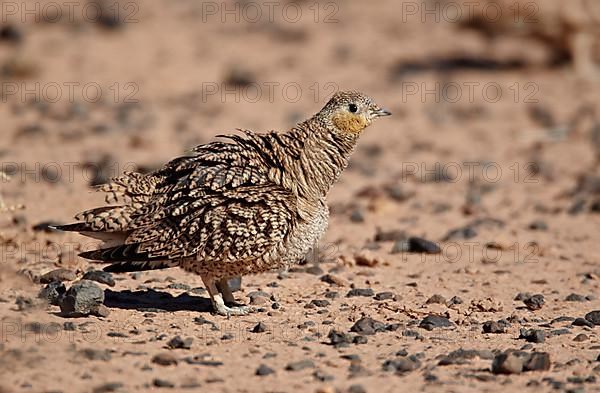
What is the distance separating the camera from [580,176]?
1330 centimetres

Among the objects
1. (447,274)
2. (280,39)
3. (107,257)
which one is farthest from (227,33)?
(107,257)

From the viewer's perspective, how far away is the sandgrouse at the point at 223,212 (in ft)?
22.9

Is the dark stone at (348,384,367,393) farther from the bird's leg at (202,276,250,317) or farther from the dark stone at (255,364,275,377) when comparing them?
the bird's leg at (202,276,250,317)

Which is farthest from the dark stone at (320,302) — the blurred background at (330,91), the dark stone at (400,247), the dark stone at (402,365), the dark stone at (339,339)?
the blurred background at (330,91)

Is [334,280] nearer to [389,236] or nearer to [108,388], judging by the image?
[389,236]

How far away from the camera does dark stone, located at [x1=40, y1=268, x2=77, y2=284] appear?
26.0ft

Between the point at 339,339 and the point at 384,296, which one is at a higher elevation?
the point at 384,296

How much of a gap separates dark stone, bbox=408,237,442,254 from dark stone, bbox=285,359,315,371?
12.4 ft

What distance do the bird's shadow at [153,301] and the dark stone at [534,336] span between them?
2.38 metres

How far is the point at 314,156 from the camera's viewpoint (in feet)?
25.2

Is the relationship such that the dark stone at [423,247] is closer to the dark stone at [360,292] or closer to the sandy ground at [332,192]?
the sandy ground at [332,192]

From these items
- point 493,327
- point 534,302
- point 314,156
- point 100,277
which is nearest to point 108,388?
point 100,277

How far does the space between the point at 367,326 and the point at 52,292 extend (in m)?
2.38

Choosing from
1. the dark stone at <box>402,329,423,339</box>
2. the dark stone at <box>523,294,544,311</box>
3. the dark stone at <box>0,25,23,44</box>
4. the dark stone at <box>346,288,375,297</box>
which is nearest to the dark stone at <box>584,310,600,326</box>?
the dark stone at <box>523,294,544,311</box>
